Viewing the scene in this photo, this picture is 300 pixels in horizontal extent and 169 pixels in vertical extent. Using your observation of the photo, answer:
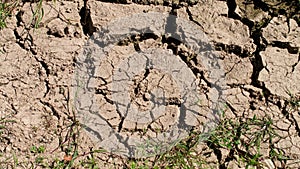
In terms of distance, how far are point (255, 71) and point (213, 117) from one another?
12.9 inches

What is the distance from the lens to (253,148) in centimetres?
267

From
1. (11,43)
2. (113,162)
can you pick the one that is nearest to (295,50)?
(113,162)

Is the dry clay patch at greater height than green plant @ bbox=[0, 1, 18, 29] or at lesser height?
lesser

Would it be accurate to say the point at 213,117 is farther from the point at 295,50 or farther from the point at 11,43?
the point at 11,43

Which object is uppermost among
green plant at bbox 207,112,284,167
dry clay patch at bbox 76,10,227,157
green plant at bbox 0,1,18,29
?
green plant at bbox 0,1,18,29

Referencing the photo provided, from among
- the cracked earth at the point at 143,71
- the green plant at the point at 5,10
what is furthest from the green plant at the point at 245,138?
the green plant at the point at 5,10

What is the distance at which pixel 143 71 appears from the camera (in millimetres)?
2711

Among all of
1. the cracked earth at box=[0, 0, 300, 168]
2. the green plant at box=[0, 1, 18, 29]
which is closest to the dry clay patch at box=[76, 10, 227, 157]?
the cracked earth at box=[0, 0, 300, 168]

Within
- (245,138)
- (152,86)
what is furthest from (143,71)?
(245,138)

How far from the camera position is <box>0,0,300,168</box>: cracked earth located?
2590mm

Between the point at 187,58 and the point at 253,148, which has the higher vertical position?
the point at 187,58

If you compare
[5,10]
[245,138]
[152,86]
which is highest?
[5,10]

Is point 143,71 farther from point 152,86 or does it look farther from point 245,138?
point 245,138

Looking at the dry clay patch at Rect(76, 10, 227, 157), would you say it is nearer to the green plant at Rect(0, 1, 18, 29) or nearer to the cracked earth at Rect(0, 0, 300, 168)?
the cracked earth at Rect(0, 0, 300, 168)
